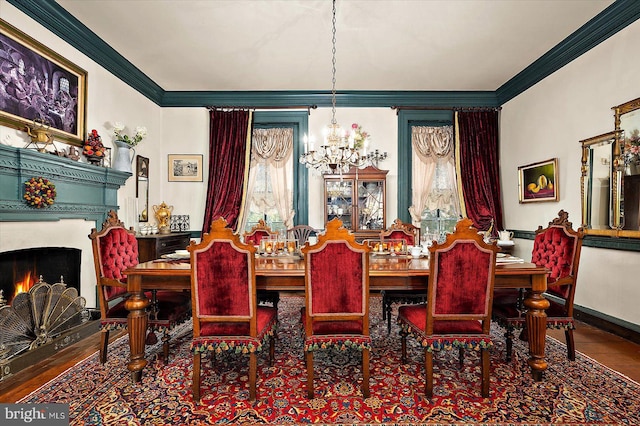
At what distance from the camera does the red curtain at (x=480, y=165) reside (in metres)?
5.45

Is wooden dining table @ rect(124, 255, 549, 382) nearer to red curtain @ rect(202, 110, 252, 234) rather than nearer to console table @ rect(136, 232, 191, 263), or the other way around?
console table @ rect(136, 232, 191, 263)

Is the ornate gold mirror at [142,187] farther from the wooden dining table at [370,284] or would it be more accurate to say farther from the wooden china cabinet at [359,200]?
the wooden dining table at [370,284]

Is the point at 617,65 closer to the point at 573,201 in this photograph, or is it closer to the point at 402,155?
the point at 573,201

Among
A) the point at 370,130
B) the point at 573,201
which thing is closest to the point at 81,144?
the point at 370,130

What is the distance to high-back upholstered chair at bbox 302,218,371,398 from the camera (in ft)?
6.95

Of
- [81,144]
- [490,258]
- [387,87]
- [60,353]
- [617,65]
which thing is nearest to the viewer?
[490,258]

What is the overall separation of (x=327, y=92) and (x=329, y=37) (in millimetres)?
1697

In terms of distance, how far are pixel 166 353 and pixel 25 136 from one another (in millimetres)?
2357

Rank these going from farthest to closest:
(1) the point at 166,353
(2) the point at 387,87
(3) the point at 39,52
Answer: (2) the point at 387,87
(3) the point at 39,52
(1) the point at 166,353

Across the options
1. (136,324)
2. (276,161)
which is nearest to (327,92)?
(276,161)

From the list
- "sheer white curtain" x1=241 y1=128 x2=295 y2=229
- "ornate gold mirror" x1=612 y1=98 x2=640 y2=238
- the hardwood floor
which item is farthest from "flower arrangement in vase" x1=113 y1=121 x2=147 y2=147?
"ornate gold mirror" x1=612 y1=98 x2=640 y2=238

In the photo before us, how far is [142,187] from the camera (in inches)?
199

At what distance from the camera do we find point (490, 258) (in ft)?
6.93

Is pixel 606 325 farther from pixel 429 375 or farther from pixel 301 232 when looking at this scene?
pixel 301 232
